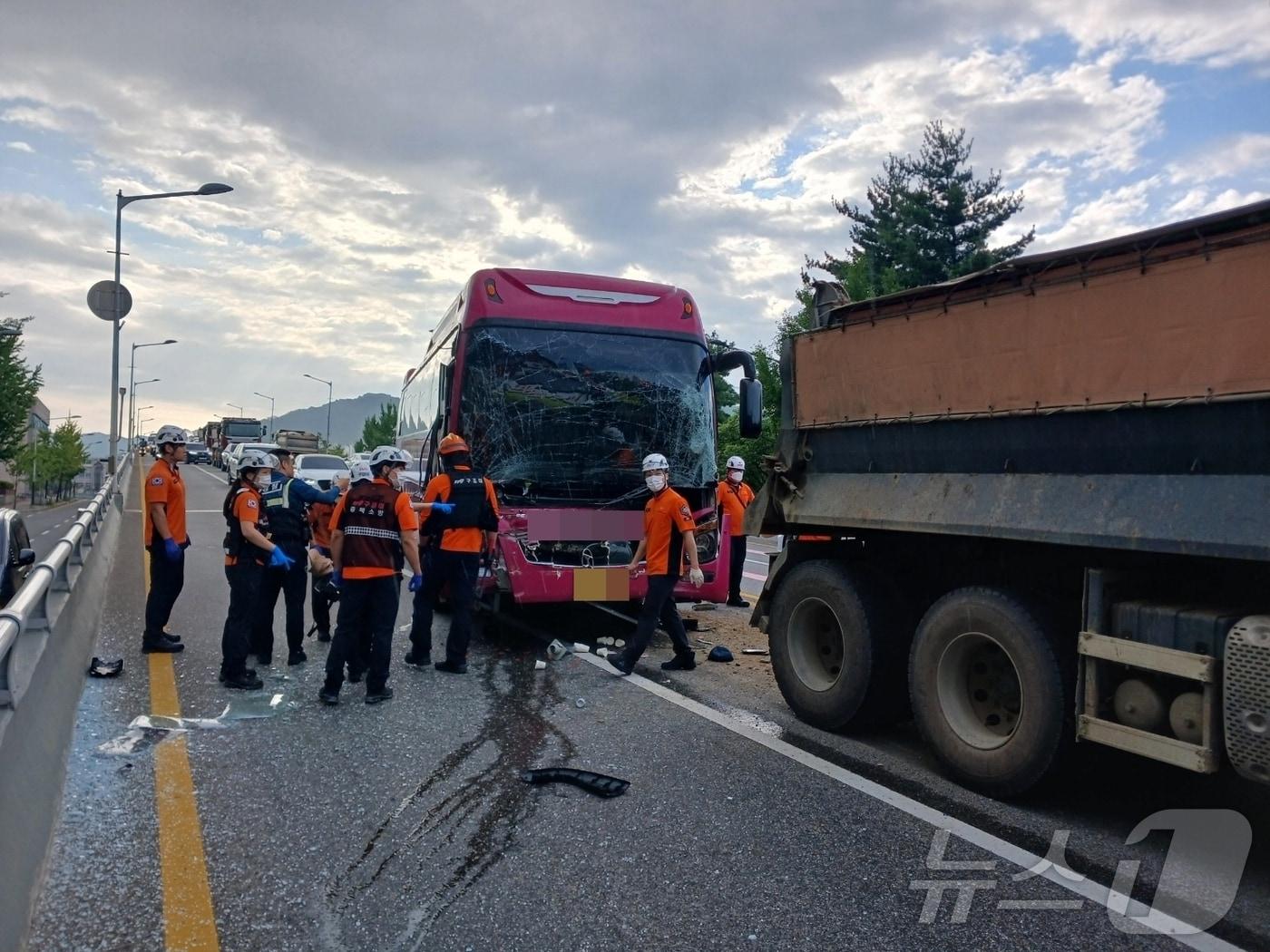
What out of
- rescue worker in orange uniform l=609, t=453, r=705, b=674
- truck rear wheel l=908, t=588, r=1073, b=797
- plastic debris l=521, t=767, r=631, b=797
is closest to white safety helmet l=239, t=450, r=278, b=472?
rescue worker in orange uniform l=609, t=453, r=705, b=674

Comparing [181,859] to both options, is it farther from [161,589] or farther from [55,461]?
[55,461]

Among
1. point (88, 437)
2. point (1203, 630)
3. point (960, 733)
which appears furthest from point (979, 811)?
point (88, 437)

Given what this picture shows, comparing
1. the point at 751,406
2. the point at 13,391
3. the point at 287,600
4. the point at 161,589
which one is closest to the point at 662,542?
the point at 751,406

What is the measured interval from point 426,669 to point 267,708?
1.55 m

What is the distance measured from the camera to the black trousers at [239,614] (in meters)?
7.00

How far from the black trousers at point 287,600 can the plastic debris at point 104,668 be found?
960 mm

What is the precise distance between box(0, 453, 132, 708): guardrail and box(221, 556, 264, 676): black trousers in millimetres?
1051

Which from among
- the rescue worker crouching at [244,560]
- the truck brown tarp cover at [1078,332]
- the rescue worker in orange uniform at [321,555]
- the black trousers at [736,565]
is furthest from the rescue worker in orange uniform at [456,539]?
the black trousers at [736,565]

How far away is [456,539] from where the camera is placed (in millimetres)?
7863

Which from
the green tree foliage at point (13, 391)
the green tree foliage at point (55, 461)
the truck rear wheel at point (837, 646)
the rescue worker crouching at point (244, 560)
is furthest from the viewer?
the green tree foliage at point (55, 461)

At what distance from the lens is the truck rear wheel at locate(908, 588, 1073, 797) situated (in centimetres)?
458

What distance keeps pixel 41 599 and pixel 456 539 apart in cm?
309

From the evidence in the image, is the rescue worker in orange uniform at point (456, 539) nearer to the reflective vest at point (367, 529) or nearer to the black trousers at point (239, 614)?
the reflective vest at point (367, 529)

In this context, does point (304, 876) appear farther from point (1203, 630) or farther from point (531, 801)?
point (1203, 630)
